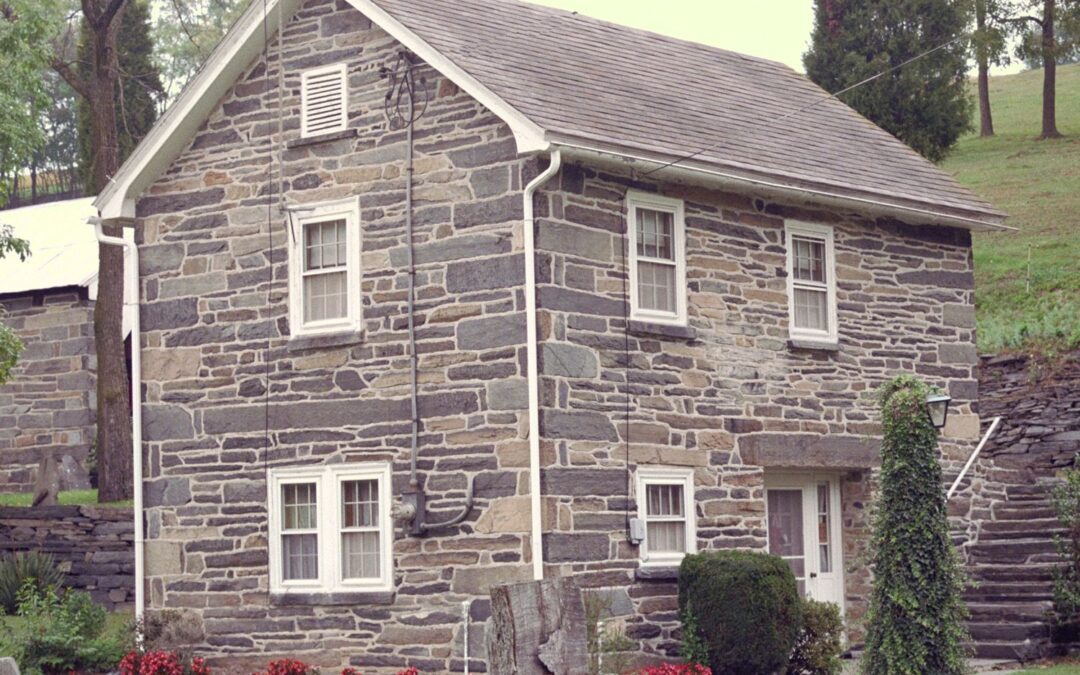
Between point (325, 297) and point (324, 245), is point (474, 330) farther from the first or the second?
point (324, 245)

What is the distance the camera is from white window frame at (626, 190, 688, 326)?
58.8ft

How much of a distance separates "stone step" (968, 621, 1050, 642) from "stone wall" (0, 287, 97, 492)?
50.0ft

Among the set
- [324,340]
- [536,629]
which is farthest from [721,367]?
[536,629]

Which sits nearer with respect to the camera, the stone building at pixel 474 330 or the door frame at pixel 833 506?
the stone building at pixel 474 330

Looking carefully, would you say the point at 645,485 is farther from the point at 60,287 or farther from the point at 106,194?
the point at 60,287

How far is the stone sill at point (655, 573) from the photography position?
1739 cm

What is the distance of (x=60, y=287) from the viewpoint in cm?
2867

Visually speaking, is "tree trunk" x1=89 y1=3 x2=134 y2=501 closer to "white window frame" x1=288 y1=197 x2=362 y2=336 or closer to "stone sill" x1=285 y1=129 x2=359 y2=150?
"stone sill" x1=285 y1=129 x2=359 y2=150

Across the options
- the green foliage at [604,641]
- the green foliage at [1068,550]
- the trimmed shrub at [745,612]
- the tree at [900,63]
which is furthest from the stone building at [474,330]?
the tree at [900,63]

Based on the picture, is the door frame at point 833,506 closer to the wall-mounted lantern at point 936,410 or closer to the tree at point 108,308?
the wall-mounted lantern at point 936,410

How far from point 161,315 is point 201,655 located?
3.91 meters

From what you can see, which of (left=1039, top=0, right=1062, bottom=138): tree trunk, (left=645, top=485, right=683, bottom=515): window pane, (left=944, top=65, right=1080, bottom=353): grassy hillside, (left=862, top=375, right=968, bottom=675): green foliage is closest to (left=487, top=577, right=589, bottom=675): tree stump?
(left=862, top=375, right=968, bottom=675): green foliage

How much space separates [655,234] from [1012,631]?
20.7 ft

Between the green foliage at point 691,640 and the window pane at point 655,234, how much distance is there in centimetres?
379
